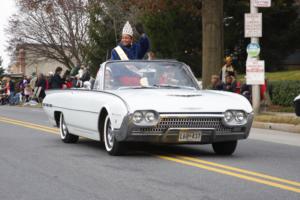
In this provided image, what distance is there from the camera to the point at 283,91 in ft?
Result: 86.4

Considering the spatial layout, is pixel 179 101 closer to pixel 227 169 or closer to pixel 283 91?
pixel 227 169

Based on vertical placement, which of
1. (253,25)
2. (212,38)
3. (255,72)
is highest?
(253,25)

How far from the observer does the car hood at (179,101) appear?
10.2m

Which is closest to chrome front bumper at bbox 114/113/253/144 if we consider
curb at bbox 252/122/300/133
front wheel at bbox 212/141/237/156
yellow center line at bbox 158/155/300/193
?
yellow center line at bbox 158/155/300/193

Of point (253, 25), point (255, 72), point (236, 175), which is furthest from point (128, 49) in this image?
point (253, 25)

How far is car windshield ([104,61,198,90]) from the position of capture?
38.4ft

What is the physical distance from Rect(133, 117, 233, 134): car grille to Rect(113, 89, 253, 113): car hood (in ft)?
A: 0.36

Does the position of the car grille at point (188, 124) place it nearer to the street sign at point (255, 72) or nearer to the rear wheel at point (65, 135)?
the rear wheel at point (65, 135)

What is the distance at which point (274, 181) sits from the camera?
8.38m

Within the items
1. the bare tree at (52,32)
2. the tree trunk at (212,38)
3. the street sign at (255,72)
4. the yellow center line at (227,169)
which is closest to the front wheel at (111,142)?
the yellow center line at (227,169)

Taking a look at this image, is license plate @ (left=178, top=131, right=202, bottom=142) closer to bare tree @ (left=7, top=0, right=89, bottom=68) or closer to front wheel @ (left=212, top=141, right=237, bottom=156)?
front wheel @ (left=212, top=141, right=237, bottom=156)

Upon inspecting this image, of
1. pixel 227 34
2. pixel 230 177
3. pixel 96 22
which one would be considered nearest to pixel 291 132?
pixel 230 177

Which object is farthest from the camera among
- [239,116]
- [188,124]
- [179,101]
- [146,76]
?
[146,76]

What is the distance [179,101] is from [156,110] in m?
0.39
